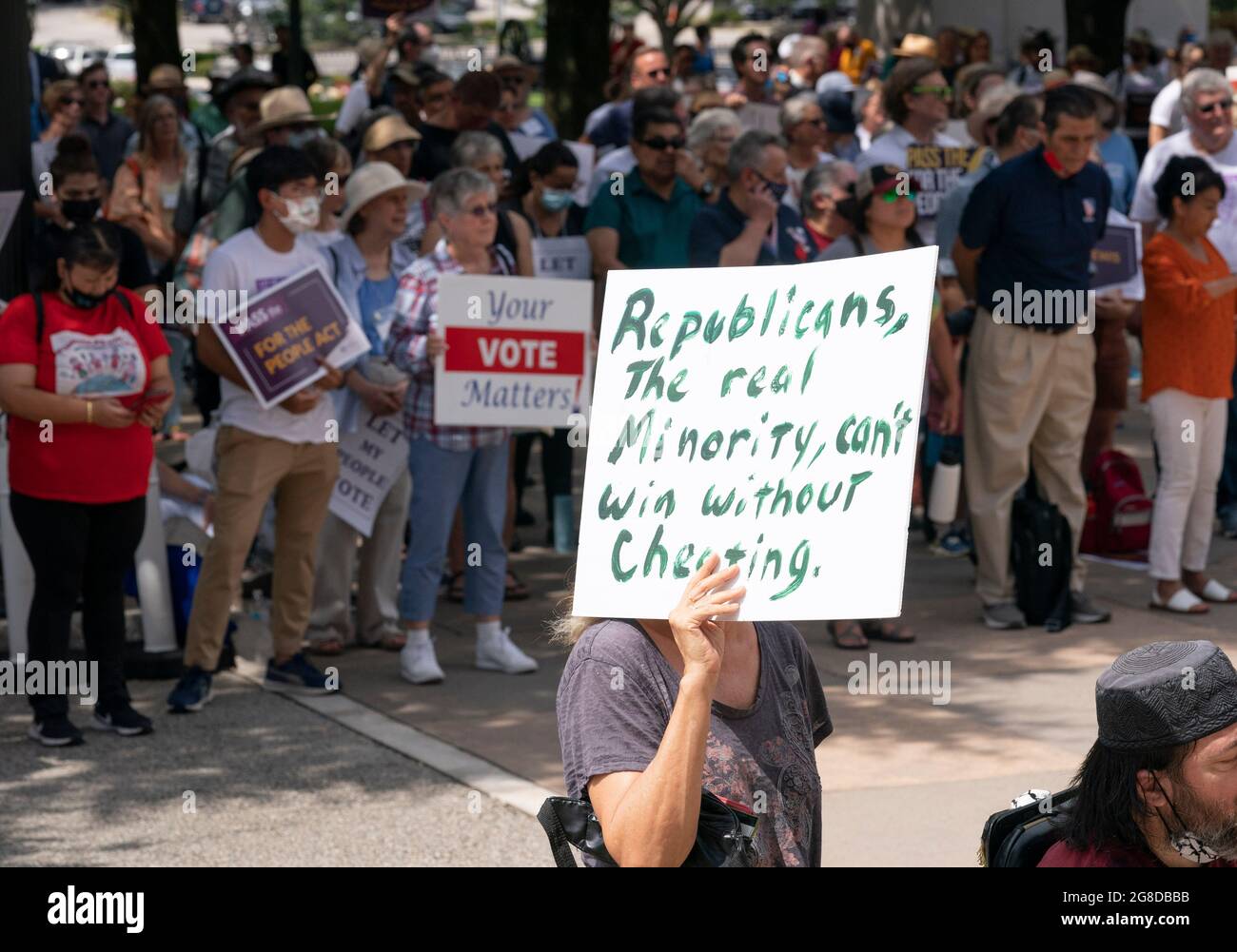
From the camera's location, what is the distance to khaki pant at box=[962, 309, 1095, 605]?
885cm

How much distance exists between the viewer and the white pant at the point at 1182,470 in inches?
356

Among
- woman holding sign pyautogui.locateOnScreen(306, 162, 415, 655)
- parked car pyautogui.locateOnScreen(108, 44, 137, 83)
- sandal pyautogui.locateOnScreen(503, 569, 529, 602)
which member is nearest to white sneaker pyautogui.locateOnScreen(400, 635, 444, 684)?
woman holding sign pyautogui.locateOnScreen(306, 162, 415, 655)

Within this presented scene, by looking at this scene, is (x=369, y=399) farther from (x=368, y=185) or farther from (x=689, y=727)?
(x=689, y=727)

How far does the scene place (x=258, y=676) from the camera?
8289mm

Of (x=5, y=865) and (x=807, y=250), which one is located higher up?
(x=807, y=250)

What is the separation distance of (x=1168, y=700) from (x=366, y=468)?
18.6 feet

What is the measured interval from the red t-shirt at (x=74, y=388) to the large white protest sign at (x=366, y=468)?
1.41m

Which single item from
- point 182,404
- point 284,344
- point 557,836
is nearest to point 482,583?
point 284,344

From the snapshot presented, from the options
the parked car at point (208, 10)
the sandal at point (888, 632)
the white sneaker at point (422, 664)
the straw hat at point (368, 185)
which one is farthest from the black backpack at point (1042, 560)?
the parked car at point (208, 10)

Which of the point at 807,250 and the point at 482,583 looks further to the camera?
the point at 807,250

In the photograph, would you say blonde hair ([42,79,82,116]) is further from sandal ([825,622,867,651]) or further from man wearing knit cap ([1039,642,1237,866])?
man wearing knit cap ([1039,642,1237,866])

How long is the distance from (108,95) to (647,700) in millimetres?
13839

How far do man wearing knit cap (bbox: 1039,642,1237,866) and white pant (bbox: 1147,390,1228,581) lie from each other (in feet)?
19.6
